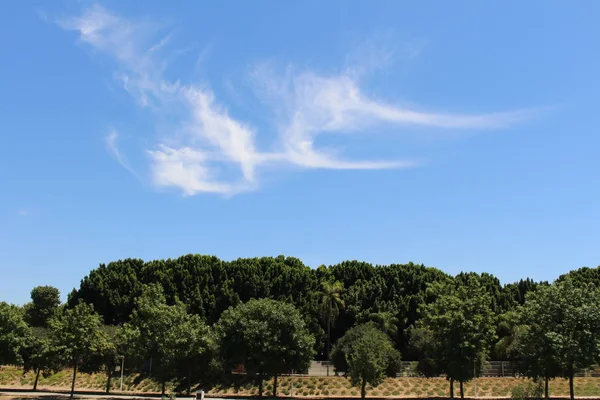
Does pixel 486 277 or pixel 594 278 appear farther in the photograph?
pixel 486 277

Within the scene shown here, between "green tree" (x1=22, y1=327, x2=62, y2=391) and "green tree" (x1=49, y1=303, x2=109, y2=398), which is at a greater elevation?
"green tree" (x1=49, y1=303, x2=109, y2=398)

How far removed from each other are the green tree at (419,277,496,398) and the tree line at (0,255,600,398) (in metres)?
0.10

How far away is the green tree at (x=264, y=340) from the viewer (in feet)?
149

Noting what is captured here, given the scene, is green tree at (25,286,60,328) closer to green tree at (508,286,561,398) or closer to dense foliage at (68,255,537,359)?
dense foliage at (68,255,537,359)

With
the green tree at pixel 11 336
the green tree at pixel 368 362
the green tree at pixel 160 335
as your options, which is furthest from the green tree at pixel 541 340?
the green tree at pixel 11 336

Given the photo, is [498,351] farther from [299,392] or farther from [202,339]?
[202,339]

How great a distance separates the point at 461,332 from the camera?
4134cm

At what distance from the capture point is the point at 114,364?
5216cm

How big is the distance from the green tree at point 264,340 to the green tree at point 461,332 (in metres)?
11.6

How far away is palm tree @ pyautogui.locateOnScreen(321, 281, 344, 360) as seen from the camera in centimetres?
6981

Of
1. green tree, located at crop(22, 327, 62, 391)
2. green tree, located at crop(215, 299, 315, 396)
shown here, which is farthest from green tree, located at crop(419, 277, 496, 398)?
green tree, located at crop(22, 327, 62, 391)

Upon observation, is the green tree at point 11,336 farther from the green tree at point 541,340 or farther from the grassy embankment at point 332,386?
the green tree at point 541,340

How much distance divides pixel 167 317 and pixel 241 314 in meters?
7.06

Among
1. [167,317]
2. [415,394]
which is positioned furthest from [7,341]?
[415,394]
